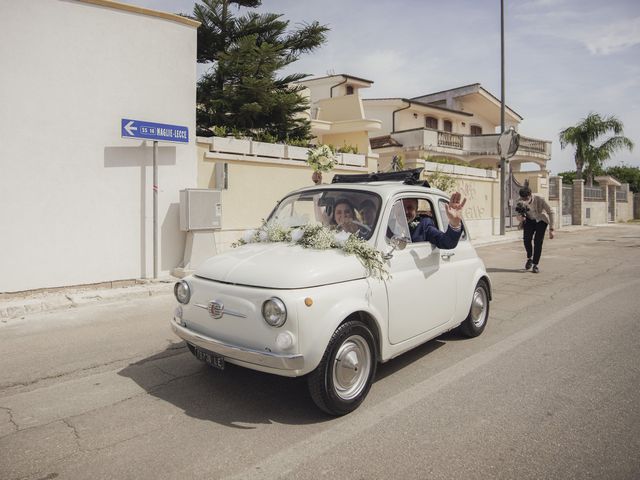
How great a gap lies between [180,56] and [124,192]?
308 cm

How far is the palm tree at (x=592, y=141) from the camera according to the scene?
3247 centimetres

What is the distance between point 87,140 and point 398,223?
21.8 feet

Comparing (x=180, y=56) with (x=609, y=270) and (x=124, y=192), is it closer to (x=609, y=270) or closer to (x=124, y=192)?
(x=124, y=192)

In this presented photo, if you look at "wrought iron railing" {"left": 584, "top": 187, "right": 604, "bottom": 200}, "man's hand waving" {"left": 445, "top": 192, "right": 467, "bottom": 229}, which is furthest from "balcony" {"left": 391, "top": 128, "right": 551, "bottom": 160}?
"man's hand waving" {"left": 445, "top": 192, "right": 467, "bottom": 229}

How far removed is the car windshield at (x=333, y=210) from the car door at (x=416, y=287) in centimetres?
20

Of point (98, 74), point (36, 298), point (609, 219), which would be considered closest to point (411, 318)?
point (36, 298)

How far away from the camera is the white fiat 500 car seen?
3.30 meters

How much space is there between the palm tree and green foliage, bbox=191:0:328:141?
23.2 m

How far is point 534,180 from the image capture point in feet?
86.5

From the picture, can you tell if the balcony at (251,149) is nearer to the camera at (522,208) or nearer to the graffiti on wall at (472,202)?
the camera at (522,208)

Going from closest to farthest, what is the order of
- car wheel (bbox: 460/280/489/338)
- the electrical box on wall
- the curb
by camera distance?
car wheel (bbox: 460/280/489/338) → the curb → the electrical box on wall

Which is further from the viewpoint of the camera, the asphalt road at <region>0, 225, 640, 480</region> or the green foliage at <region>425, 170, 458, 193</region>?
the green foliage at <region>425, 170, 458, 193</region>

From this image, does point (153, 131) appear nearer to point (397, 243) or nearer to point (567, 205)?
point (397, 243)

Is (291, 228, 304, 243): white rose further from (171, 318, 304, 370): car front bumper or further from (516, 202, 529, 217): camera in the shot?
(516, 202, 529, 217): camera
